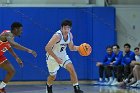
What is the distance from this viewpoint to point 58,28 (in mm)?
15555

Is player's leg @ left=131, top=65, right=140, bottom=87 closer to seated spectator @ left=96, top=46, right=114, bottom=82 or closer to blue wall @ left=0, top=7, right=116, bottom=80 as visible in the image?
seated spectator @ left=96, top=46, right=114, bottom=82

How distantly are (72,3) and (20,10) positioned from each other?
7.40ft

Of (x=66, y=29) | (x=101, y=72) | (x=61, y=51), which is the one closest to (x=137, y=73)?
(x=101, y=72)

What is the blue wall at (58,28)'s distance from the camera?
15.4m

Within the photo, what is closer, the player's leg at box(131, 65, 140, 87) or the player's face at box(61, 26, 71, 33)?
the player's face at box(61, 26, 71, 33)

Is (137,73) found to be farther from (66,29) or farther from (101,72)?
(66,29)

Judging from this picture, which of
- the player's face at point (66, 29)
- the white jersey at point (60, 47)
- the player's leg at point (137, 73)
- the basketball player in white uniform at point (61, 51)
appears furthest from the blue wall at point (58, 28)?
the player's face at point (66, 29)

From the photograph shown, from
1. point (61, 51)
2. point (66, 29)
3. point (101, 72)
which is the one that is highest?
point (66, 29)

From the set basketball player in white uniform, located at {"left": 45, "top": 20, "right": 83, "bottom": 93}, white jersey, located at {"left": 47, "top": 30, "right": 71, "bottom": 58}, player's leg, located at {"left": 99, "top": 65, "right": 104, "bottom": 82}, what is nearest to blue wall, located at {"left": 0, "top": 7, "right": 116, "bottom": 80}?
player's leg, located at {"left": 99, "top": 65, "right": 104, "bottom": 82}

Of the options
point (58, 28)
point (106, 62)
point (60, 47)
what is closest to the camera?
point (60, 47)

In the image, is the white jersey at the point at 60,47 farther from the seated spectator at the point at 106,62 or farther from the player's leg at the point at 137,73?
the seated spectator at the point at 106,62

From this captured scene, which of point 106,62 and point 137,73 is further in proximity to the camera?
point 106,62

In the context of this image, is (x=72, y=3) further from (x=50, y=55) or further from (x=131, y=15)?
(x=50, y=55)

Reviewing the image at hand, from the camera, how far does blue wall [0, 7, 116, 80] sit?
50.5ft
